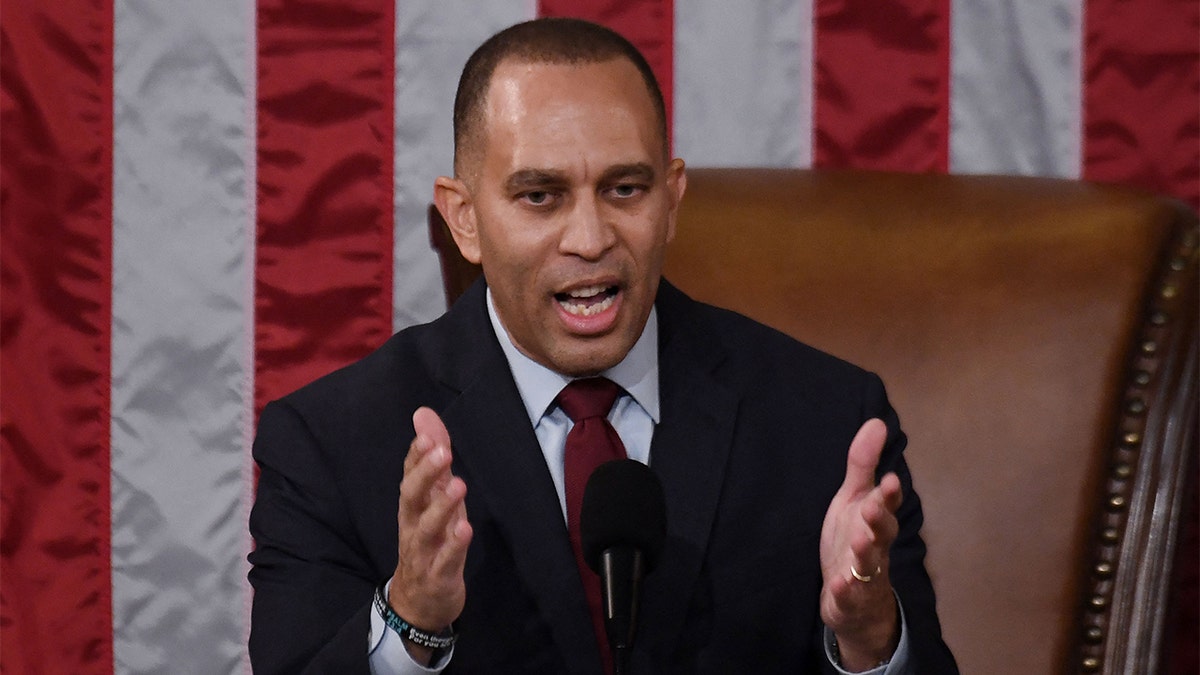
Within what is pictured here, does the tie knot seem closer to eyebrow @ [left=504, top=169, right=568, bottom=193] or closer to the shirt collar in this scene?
the shirt collar

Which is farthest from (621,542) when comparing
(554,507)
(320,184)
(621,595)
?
(320,184)

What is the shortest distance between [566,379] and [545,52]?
1.21ft

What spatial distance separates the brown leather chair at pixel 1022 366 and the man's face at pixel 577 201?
0.38m

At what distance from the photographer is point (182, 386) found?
2.14 meters

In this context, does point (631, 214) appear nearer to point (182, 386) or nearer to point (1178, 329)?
point (1178, 329)

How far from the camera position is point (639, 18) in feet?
7.00

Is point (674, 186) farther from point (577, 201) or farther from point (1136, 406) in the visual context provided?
point (1136, 406)

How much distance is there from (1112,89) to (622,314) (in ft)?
3.38

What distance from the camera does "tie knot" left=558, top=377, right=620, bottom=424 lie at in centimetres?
159

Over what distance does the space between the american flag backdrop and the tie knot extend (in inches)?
24.3

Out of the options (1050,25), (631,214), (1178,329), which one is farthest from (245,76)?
(1178,329)

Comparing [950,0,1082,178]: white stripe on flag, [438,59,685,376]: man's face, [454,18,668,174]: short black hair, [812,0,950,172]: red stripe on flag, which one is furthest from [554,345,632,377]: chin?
[950,0,1082,178]: white stripe on flag

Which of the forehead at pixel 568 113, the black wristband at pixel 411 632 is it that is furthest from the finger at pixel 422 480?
the forehead at pixel 568 113

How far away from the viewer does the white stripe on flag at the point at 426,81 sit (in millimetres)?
2131
